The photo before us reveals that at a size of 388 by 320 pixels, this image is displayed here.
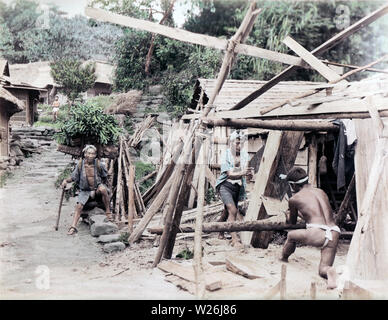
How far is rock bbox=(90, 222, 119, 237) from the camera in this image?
7352mm

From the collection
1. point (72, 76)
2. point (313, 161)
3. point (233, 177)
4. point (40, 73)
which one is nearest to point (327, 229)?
point (233, 177)

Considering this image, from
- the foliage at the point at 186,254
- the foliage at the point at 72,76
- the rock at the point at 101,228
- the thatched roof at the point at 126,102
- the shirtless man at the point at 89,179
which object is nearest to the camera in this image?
the foliage at the point at 186,254

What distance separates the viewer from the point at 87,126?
809cm

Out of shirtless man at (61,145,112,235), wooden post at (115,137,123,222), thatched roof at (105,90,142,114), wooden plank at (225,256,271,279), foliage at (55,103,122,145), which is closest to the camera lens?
wooden plank at (225,256,271,279)

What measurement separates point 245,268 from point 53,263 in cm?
278

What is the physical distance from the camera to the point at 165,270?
5.43m

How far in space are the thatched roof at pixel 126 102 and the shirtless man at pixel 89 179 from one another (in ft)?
10.9

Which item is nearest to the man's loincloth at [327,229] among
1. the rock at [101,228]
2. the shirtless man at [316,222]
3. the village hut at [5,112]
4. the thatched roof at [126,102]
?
the shirtless man at [316,222]

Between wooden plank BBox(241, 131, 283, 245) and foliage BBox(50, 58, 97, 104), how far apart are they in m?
4.95

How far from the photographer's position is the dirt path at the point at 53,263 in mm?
4719

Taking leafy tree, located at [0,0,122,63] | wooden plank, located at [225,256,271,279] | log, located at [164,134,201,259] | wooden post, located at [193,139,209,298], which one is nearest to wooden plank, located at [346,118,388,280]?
wooden plank, located at [225,256,271,279]

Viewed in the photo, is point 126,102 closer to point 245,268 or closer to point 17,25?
point 17,25

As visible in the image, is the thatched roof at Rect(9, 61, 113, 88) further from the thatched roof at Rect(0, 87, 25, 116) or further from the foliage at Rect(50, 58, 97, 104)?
the thatched roof at Rect(0, 87, 25, 116)

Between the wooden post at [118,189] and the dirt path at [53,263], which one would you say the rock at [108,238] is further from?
Result: the wooden post at [118,189]
